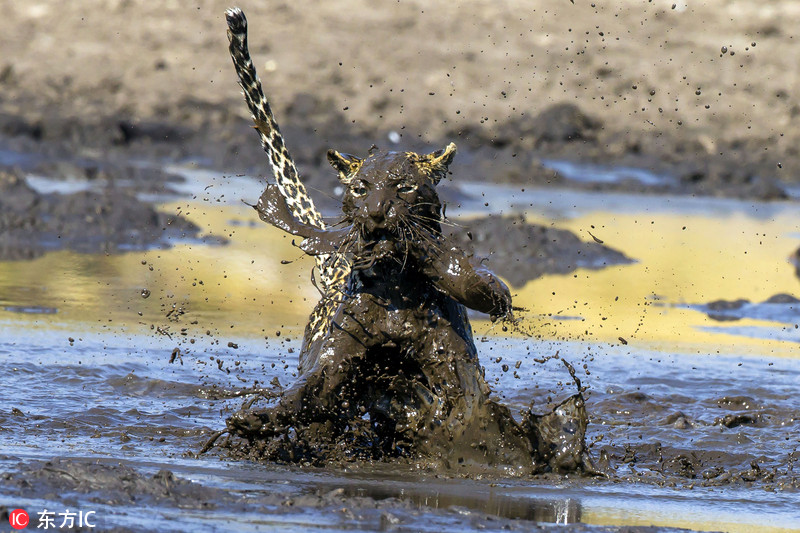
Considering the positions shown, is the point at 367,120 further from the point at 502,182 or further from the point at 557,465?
the point at 557,465

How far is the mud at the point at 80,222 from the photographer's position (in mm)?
14500

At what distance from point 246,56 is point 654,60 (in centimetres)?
2193

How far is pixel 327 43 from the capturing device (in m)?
29.2

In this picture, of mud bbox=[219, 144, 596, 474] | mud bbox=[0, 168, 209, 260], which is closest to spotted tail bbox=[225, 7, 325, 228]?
mud bbox=[219, 144, 596, 474]

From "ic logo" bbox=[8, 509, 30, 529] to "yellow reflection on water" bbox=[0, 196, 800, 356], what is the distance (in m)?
3.87

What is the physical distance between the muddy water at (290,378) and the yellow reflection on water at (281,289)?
4 cm

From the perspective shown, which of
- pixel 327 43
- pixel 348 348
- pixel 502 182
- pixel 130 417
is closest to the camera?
pixel 348 348

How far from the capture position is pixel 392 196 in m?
6.47

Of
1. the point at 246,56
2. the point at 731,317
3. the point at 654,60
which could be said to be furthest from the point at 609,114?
the point at 246,56

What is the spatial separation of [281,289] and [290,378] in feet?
9.91

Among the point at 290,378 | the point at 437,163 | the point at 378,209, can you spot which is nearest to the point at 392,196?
the point at 378,209

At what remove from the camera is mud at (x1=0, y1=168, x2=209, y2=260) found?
1450cm

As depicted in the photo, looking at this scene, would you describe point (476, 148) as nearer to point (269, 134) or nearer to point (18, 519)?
point (269, 134)

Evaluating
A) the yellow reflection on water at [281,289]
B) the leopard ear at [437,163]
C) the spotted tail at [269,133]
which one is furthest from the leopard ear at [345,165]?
the yellow reflection on water at [281,289]
